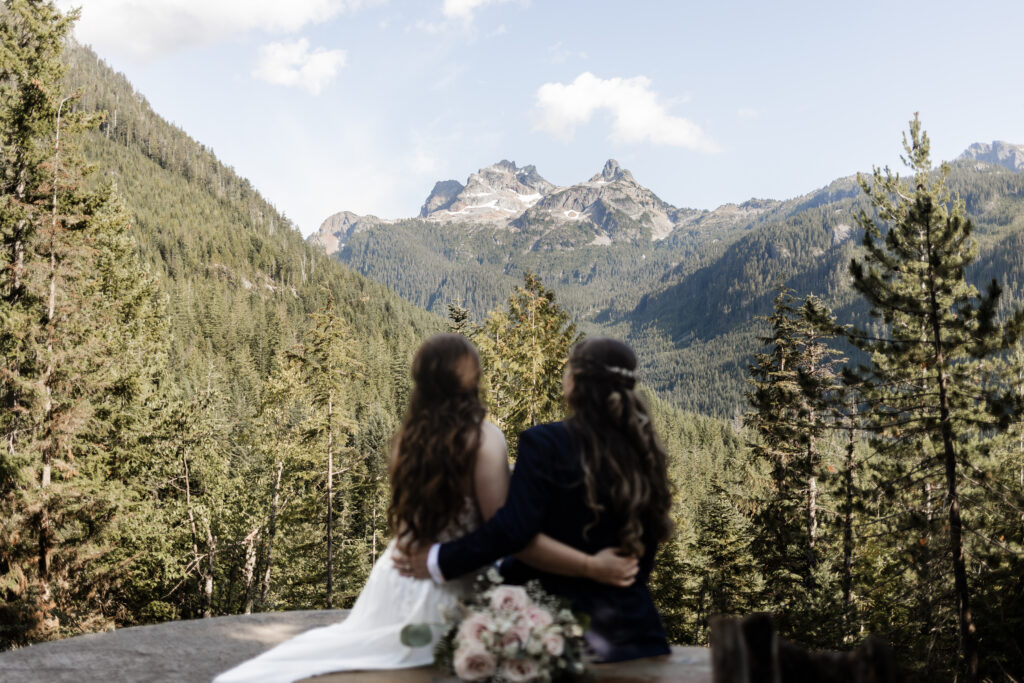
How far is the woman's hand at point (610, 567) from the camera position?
8.36 ft

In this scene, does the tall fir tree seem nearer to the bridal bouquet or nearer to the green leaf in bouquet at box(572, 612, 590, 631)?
the bridal bouquet

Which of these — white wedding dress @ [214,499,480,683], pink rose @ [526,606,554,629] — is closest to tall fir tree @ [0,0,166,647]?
white wedding dress @ [214,499,480,683]

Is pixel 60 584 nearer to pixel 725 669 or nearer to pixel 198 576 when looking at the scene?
pixel 198 576

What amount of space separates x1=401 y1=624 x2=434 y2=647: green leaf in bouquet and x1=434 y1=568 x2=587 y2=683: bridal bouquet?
42 centimetres

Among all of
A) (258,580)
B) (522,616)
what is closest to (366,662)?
(522,616)

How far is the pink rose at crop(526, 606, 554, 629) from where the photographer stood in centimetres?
236

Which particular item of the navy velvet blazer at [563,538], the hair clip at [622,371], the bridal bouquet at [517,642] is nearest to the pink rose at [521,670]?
the bridal bouquet at [517,642]

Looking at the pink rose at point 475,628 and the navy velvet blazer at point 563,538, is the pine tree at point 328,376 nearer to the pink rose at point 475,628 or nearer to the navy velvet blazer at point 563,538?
the navy velvet blazer at point 563,538

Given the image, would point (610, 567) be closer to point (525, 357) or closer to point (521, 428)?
point (525, 357)

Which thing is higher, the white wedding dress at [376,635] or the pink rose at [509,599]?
the pink rose at [509,599]

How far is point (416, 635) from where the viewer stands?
280cm

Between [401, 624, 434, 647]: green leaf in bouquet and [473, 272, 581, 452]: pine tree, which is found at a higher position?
[473, 272, 581, 452]: pine tree

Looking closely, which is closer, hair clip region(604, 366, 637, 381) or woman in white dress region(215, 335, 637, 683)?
hair clip region(604, 366, 637, 381)

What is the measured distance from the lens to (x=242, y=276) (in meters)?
137
